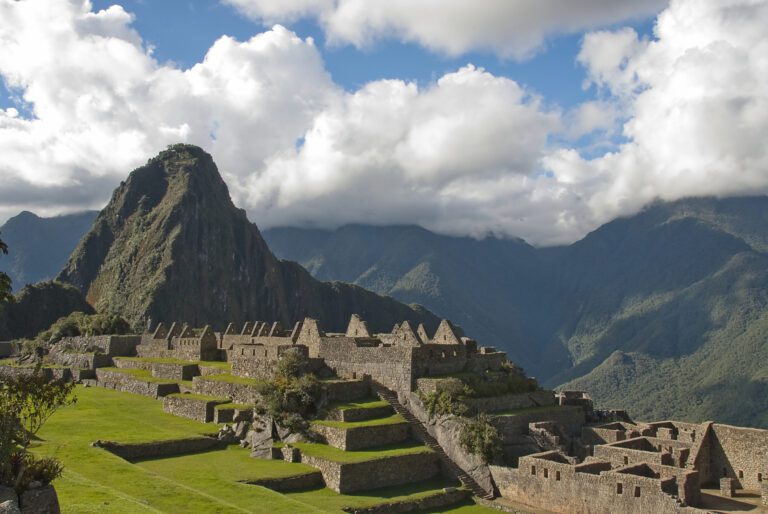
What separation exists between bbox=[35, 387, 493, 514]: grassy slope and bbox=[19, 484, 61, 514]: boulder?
1827 mm

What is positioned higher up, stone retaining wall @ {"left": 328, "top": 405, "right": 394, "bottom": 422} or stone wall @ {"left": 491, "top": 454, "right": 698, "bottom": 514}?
stone retaining wall @ {"left": 328, "top": 405, "right": 394, "bottom": 422}

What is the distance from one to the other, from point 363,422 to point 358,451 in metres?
1.97

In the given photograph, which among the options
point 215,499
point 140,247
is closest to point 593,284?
point 140,247

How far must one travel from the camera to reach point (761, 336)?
10531cm

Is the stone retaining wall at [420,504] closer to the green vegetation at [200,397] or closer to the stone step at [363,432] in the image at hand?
the stone step at [363,432]

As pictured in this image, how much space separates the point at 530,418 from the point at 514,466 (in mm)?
3251

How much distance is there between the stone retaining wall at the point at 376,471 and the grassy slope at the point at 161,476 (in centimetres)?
47

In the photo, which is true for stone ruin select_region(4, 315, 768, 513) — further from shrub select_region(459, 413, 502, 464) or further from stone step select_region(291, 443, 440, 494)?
shrub select_region(459, 413, 502, 464)

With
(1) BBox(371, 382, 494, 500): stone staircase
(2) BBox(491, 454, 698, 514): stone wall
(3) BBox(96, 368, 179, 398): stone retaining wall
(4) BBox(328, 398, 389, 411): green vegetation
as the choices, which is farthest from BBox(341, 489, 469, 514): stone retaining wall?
(3) BBox(96, 368, 179, 398): stone retaining wall

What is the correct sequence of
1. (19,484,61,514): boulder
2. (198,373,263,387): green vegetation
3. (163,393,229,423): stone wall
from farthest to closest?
1. (198,373,263,387): green vegetation
2. (163,393,229,423): stone wall
3. (19,484,61,514): boulder

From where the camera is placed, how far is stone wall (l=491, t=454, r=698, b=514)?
2341 centimetres

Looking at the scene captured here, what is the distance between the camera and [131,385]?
44125 mm

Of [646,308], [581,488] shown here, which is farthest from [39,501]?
[646,308]

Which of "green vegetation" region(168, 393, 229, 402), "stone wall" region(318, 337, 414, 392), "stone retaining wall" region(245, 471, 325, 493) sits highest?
"stone wall" region(318, 337, 414, 392)
